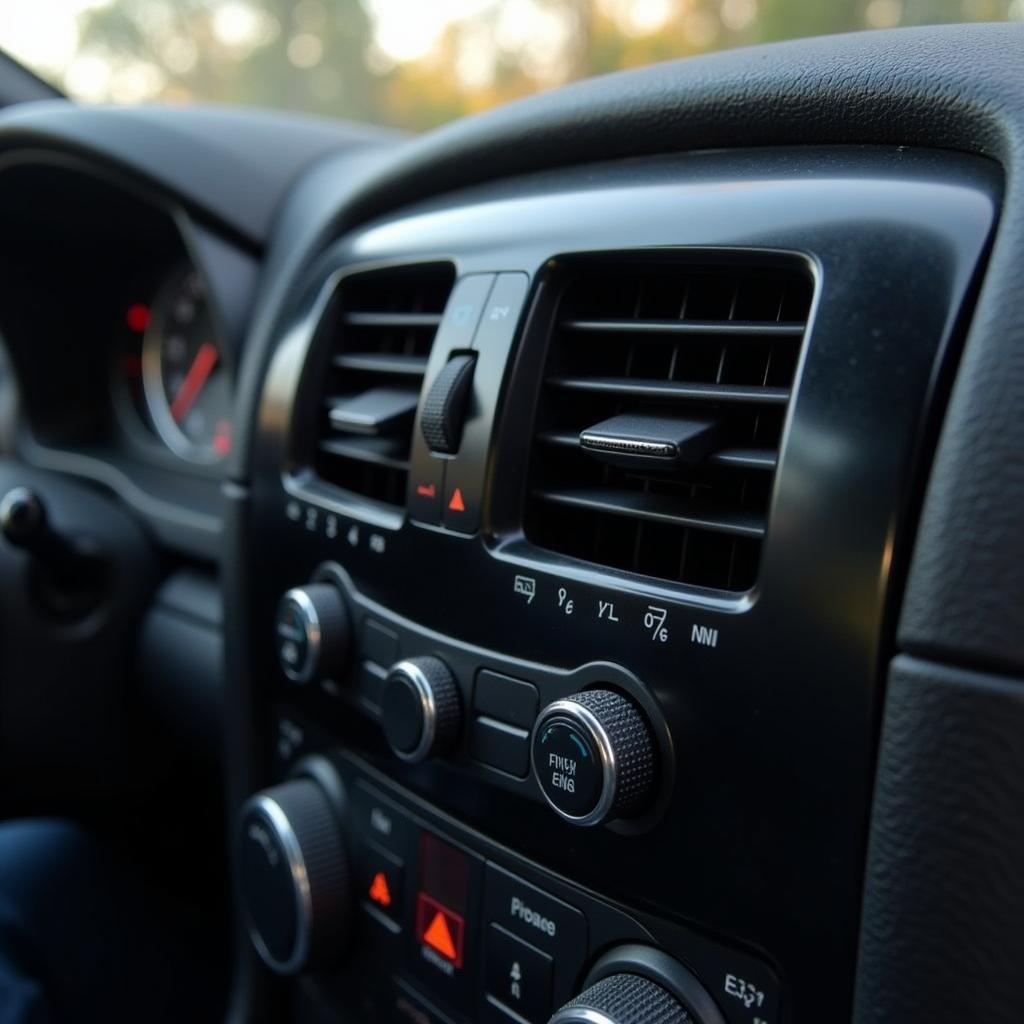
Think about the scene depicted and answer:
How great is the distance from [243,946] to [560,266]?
90cm

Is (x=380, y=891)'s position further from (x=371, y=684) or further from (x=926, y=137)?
(x=926, y=137)

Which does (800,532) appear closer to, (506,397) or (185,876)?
(506,397)

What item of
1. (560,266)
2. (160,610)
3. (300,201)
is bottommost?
(160,610)

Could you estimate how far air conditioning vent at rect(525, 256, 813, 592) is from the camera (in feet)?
2.04

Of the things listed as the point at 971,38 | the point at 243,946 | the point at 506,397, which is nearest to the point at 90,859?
the point at 243,946

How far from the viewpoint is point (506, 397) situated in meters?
0.76

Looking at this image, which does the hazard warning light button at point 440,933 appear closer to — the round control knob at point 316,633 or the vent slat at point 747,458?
the round control knob at point 316,633

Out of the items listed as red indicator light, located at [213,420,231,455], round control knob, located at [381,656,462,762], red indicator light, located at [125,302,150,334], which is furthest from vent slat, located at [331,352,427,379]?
red indicator light, located at [125,302,150,334]

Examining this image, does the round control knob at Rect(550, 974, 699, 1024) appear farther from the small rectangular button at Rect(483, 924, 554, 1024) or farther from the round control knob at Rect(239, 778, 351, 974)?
the round control knob at Rect(239, 778, 351, 974)

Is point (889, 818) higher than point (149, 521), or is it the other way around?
point (889, 818)

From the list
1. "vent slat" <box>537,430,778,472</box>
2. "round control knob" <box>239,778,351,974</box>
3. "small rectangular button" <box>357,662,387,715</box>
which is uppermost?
"vent slat" <box>537,430,778,472</box>

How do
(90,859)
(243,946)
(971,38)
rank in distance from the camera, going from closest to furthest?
1. (971,38)
2. (243,946)
3. (90,859)

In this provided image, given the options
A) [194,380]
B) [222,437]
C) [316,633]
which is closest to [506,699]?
[316,633]

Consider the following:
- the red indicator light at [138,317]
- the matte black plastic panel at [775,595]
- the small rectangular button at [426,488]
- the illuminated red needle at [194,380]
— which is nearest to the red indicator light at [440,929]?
the matte black plastic panel at [775,595]
